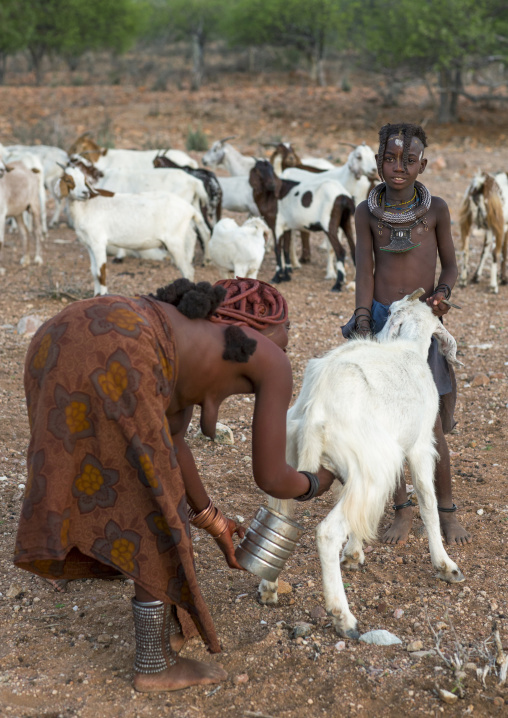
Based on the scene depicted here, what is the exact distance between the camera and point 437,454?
11.4 feet

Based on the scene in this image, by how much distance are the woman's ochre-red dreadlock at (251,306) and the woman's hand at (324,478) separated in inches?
25.3

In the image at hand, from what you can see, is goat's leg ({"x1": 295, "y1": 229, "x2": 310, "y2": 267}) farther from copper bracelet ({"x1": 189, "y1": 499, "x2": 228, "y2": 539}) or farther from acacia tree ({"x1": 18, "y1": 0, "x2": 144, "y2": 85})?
acacia tree ({"x1": 18, "y1": 0, "x2": 144, "y2": 85})

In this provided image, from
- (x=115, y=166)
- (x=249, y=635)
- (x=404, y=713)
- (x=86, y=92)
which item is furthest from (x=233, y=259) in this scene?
(x=86, y=92)

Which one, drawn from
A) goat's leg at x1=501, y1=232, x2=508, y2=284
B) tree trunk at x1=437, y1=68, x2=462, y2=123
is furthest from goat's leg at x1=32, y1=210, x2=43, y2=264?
tree trunk at x1=437, y1=68, x2=462, y2=123

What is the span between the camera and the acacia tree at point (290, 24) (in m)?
29.4

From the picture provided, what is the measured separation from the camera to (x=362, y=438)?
9.92 ft

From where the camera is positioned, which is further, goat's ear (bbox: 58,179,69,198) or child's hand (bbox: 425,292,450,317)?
goat's ear (bbox: 58,179,69,198)

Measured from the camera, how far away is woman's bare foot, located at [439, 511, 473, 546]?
3.78 metres

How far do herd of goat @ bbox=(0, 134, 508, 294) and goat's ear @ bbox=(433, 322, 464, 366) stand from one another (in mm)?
4364

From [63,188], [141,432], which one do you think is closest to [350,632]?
[141,432]

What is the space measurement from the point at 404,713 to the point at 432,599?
753 mm

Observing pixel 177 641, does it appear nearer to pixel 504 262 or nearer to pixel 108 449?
pixel 108 449

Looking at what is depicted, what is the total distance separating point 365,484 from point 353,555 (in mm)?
716

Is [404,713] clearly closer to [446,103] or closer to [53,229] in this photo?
[53,229]
